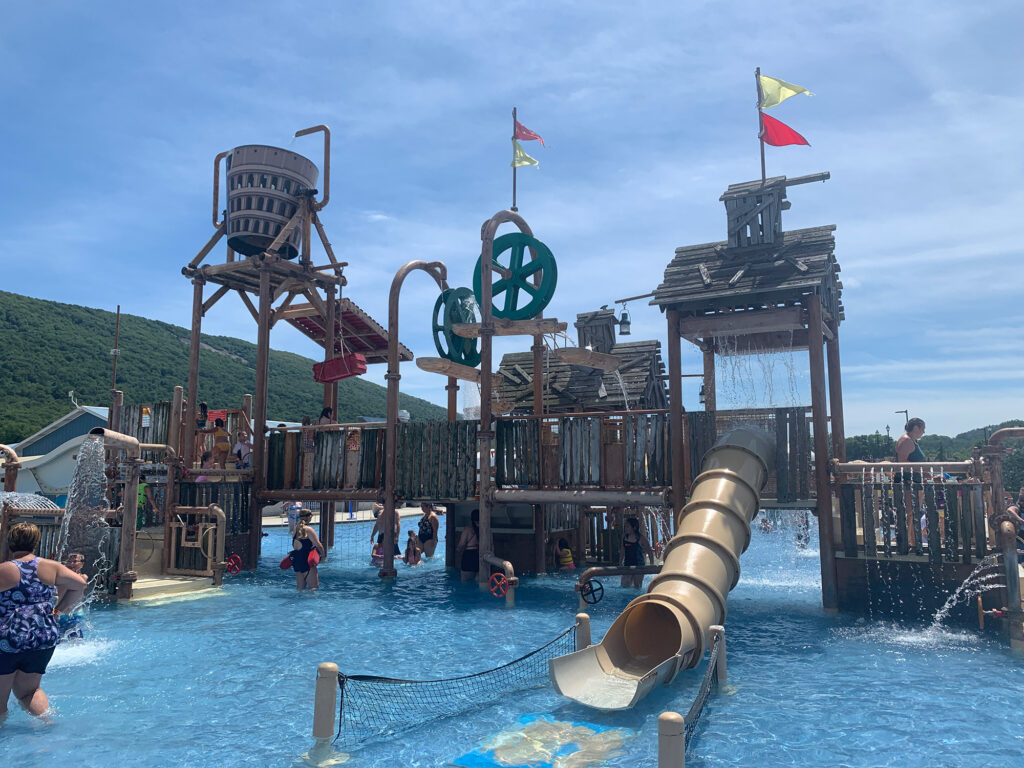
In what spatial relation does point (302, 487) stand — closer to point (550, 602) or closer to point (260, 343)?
point (260, 343)

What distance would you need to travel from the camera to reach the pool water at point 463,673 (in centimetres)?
627

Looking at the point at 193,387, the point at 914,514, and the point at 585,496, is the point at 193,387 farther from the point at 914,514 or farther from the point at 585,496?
the point at 914,514

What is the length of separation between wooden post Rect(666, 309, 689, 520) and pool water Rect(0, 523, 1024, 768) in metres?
2.20

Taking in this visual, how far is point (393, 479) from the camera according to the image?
15.5m

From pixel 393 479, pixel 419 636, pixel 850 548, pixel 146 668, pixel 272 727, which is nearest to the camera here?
pixel 272 727

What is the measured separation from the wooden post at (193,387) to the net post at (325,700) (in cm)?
1124

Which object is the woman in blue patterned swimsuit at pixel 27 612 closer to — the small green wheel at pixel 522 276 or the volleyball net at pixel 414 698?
the volleyball net at pixel 414 698

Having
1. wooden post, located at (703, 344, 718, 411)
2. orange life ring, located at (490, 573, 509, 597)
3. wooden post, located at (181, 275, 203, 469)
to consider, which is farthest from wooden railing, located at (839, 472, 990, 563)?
wooden post, located at (181, 275, 203, 469)

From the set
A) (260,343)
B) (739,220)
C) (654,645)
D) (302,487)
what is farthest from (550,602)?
(260,343)

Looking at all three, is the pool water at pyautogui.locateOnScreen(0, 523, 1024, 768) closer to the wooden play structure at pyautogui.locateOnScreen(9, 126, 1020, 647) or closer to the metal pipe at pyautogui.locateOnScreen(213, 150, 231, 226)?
the wooden play structure at pyautogui.locateOnScreen(9, 126, 1020, 647)

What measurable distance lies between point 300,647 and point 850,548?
8.17 metres

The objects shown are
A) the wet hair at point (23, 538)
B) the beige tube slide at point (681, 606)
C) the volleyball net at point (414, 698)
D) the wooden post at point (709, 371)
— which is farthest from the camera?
the wooden post at point (709, 371)

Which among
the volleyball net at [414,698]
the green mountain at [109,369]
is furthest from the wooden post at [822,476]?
the green mountain at [109,369]

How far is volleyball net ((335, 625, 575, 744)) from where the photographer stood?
6730 millimetres
